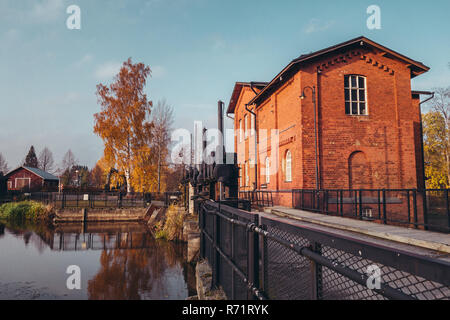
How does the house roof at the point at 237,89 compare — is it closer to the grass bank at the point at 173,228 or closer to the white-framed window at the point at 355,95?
the white-framed window at the point at 355,95

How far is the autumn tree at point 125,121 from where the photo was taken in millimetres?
25502

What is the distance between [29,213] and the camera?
21.6m

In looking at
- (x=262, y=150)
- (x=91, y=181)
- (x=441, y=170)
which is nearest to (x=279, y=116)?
(x=262, y=150)

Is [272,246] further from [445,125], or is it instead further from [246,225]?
[445,125]

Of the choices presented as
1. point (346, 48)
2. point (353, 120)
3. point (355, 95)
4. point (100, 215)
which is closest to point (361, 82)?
point (355, 95)

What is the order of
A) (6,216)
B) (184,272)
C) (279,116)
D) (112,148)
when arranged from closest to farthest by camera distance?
1. (184,272)
2. (279,116)
3. (6,216)
4. (112,148)

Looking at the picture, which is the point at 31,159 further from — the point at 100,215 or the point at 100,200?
the point at 100,215

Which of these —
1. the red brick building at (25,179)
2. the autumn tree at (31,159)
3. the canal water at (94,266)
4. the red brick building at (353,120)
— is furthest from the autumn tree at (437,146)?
the autumn tree at (31,159)

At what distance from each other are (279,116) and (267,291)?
50.3 ft

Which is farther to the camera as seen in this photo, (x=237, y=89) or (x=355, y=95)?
(x=237, y=89)

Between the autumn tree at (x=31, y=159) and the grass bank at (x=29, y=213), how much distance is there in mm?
53660

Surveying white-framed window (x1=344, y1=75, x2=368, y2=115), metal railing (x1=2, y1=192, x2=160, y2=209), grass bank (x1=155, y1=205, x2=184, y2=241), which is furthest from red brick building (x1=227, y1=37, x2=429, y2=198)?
metal railing (x1=2, y1=192, x2=160, y2=209)

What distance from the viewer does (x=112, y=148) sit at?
83.8ft

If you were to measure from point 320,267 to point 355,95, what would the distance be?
15039mm
